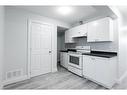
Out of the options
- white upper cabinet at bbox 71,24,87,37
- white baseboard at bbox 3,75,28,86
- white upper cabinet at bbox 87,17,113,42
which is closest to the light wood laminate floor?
white baseboard at bbox 3,75,28,86

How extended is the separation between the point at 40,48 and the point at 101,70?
7.17 feet

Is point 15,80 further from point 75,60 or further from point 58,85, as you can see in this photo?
point 75,60

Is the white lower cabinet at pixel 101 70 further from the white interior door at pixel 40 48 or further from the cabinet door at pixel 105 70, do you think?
the white interior door at pixel 40 48

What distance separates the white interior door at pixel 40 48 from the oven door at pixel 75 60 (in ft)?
2.96

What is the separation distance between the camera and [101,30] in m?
2.41

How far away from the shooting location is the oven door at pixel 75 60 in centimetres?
276

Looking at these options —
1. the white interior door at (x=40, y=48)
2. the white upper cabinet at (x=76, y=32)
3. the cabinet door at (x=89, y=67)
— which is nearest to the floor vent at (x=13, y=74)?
the white interior door at (x=40, y=48)

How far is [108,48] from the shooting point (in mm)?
2537

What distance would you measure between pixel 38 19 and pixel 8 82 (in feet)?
7.45

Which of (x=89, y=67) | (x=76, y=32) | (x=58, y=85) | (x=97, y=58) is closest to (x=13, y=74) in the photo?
(x=58, y=85)

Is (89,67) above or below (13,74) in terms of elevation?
above

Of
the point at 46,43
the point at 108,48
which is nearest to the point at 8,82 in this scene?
the point at 46,43

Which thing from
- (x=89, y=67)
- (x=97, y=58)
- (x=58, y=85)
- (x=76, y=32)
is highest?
(x=76, y=32)
